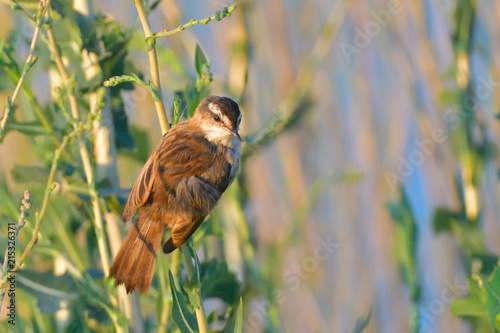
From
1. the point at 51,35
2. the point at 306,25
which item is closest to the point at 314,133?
the point at 306,25

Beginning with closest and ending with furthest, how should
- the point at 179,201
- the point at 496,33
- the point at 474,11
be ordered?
1. the point at 179,201
2. the point at 474,11
3. the point at 496,33

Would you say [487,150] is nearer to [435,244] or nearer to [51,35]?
[435,244]

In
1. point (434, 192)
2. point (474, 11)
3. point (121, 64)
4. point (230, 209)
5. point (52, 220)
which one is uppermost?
point (121, 64)

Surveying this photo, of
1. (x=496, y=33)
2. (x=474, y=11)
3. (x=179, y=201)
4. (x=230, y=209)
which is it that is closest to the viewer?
(x=179, y=201)

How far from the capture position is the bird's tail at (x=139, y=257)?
153cm

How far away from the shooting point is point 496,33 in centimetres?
286

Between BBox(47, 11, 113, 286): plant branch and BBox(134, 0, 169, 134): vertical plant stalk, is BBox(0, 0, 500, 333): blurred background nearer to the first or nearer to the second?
BBox(47, 11, 113, 286): plant branch

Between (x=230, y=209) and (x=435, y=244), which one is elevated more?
(x=230, y=209)

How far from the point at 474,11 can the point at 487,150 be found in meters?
0.53

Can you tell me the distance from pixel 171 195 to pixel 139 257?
0.21 metres

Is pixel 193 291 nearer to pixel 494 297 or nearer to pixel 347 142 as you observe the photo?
pixel 494 297

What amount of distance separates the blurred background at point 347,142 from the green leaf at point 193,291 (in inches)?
41.9

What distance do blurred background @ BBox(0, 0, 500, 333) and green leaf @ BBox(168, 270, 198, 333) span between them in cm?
105

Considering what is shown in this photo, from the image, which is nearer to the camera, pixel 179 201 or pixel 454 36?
pixel 179 201
